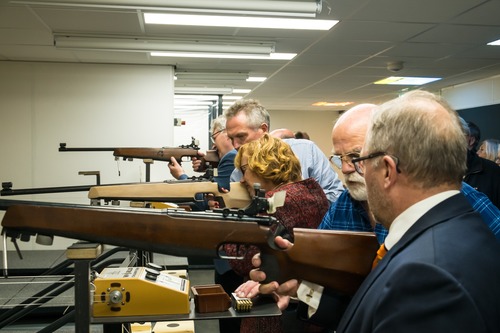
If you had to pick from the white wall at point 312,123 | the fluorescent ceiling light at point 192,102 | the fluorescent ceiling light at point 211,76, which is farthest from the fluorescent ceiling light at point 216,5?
the white wall at point 312,123

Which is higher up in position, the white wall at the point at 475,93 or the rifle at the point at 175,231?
the white wall at the point at 475,93

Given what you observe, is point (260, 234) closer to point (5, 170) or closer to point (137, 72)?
point (137, 72)

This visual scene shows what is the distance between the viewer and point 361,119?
160 centimetres

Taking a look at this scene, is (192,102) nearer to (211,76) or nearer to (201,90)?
(201,90)

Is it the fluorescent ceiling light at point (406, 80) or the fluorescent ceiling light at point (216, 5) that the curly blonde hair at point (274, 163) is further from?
the fluorescent ceiling light at point (406, 80)

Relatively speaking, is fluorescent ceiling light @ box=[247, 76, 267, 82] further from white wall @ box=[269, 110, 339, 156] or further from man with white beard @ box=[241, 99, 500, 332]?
man with white beard @ box=[241, 99, 500, 332]

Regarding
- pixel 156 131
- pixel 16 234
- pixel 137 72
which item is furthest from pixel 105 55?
pixel 16 234

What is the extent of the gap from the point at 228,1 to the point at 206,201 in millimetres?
1395

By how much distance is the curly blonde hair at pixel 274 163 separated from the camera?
1876 mm

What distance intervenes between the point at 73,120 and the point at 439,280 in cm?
572

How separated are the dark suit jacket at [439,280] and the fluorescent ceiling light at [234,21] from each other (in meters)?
3.33

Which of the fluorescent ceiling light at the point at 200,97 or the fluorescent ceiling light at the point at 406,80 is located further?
the fluorescent ceiling light at the point at 200,97

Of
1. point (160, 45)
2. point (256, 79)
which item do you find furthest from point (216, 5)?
point (256, 79)

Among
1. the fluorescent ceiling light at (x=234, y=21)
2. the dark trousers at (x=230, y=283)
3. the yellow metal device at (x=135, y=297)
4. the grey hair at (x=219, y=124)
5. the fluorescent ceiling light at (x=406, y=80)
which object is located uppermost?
the fluorescent ceiling light at (x=406, y=80)
